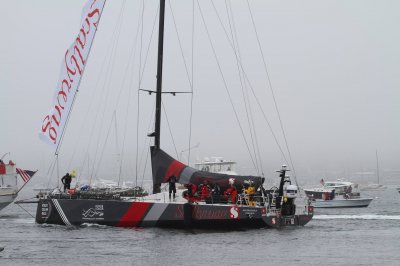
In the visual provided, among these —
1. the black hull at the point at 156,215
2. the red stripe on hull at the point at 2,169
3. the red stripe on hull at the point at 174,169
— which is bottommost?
the black hull at the point at 156,215

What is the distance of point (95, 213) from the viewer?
102ft

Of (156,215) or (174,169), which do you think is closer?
(156,215)

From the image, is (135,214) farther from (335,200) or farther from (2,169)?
(335,200)

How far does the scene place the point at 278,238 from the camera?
26328mm

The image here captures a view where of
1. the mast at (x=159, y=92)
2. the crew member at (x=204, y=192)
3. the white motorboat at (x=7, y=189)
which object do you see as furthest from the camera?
the white motorboat at (x=7, y=189)

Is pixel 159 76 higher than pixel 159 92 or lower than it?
higher

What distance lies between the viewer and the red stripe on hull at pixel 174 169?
31.0 meters

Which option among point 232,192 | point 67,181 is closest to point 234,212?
point 232,192

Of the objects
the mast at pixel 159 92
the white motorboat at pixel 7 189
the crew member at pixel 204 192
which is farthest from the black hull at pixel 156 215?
the white motorboat at pixel 7 189

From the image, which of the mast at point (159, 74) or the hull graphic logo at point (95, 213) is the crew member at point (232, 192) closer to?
the mast at point (159, 74)

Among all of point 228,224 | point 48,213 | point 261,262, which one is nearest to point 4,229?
point 48,213

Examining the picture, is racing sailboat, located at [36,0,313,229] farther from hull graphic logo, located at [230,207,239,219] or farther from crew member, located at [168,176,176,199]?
crew member, located at [168,176,176,199]

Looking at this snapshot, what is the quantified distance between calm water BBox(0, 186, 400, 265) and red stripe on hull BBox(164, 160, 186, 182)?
111 inches

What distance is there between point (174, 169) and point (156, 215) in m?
2.64
